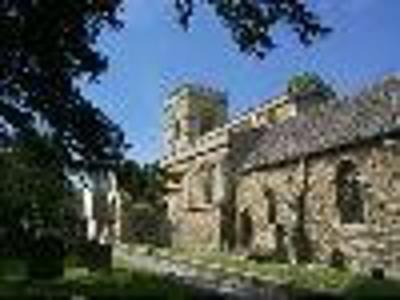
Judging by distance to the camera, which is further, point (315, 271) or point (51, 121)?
point (315, 271)

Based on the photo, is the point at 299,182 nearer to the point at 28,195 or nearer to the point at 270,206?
the point at 270,206

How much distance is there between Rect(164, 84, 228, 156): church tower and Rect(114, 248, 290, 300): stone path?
1980cm

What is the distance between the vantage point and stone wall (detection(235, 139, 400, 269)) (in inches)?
1544

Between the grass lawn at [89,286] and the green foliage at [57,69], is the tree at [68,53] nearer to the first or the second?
the green foliage at [57,69]

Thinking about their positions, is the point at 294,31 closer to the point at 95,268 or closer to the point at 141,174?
the point at 141,174

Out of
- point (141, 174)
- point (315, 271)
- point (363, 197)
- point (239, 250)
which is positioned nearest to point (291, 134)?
point (239, 250)

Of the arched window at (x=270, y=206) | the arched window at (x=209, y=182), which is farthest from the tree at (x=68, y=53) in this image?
the arched window at (x=209, y=182)

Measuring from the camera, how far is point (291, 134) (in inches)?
2024

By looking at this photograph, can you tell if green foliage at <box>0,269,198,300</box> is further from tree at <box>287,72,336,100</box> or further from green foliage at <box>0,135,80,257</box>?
tree at <box>287,72,336,100</box>

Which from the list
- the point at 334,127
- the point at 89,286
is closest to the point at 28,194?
the point at 89,286

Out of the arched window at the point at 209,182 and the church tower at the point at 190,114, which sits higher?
the church tower at the point at 190,114

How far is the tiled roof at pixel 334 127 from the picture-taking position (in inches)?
1639

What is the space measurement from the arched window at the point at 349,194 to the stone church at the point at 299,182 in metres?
0.05

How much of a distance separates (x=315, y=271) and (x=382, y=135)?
7388 mm
